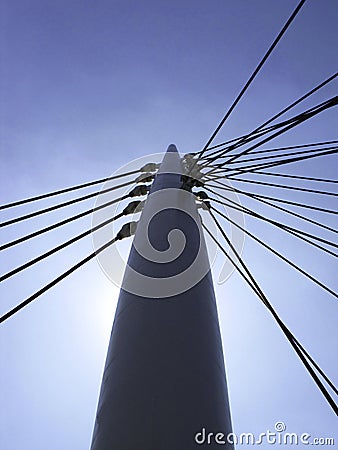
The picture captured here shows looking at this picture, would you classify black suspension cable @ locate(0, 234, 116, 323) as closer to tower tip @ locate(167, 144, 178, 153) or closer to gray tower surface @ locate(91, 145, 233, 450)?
gray tower surface @ locate(91, 145, 233, 450)

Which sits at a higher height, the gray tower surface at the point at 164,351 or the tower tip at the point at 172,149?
the tower tip at the point at 172,149

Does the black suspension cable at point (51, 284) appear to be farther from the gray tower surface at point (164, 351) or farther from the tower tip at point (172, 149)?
the tower tip at point (172, 149)

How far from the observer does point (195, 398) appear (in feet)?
11.9

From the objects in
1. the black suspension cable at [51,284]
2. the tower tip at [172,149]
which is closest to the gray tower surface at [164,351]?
the black suspension cable at [51,284]

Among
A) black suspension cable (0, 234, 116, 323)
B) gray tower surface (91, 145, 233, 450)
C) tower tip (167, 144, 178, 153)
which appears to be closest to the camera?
gray tower surface (91, 145, 233, 450)

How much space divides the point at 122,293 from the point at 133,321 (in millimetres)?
590

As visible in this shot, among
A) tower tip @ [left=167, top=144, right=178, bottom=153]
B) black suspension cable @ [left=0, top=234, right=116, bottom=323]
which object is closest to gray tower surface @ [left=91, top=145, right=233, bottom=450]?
black suspension cable @ [left=0, top=234, right=116, bottom=323]

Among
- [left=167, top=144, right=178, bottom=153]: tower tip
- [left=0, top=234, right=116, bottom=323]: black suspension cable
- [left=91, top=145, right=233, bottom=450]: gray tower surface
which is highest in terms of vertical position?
[left=167, top=144, right=178, bottom=153]: tower tip

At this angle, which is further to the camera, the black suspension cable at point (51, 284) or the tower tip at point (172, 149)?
the tower tip at point (172, 149)

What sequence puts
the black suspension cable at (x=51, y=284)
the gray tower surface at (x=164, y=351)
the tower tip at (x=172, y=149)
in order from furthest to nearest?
the tower tip at (x=172, y=149) → the black suspension cable at (x=51, y=284) → the gray tower surface at (x=164, y=351)

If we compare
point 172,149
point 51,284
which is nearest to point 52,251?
point 51,284

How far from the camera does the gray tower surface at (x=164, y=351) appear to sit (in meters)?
3.43

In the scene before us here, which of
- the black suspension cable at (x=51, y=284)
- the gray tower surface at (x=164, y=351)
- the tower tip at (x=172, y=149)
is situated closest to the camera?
the gray tower surface at (x=164, y=351)

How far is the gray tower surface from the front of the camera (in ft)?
11.3
